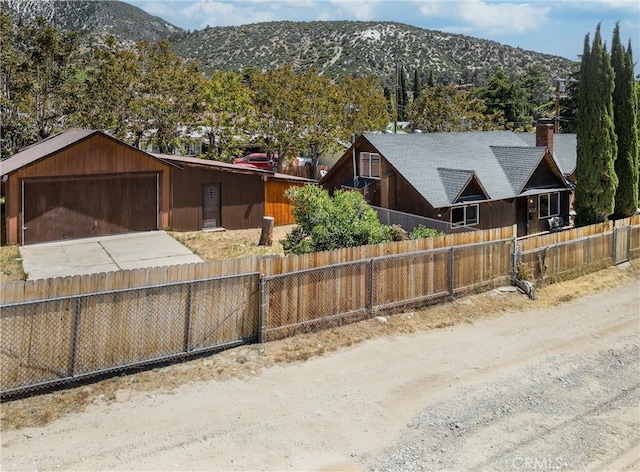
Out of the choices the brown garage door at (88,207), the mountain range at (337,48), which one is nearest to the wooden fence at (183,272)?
the brown garage door at (88,207)

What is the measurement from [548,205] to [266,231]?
1514cm

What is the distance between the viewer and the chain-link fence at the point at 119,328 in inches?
369

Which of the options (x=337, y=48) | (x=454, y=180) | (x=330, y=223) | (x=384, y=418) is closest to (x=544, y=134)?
(x=454, y=180)

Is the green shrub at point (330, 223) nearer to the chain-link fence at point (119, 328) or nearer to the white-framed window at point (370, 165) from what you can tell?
the chain-link fence at point (119, 328)

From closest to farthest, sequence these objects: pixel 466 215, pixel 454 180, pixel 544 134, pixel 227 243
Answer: pixel 227 243 < pixel 454 180 < pixel 466 215 < pixel 544 134

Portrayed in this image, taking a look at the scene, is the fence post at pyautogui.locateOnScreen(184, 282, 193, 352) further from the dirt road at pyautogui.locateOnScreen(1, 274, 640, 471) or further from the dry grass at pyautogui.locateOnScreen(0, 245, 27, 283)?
the dry grass at pyautogui.locateOnScreen(0, 245, 27, 283)

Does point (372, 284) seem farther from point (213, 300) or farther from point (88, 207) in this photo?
point (88, 207)

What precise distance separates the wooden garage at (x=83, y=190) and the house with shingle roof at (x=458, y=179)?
987 centimetres

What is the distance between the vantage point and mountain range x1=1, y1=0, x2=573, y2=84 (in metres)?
128

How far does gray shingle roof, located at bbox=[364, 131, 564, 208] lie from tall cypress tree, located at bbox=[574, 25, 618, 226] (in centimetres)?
246

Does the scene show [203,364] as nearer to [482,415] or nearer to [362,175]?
[482,415]

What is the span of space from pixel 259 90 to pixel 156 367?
99.7ft

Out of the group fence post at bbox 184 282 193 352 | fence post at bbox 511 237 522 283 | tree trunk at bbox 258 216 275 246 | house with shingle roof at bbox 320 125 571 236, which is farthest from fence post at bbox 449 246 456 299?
tree trunk at bbox 258 216 275 246

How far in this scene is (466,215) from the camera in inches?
981
